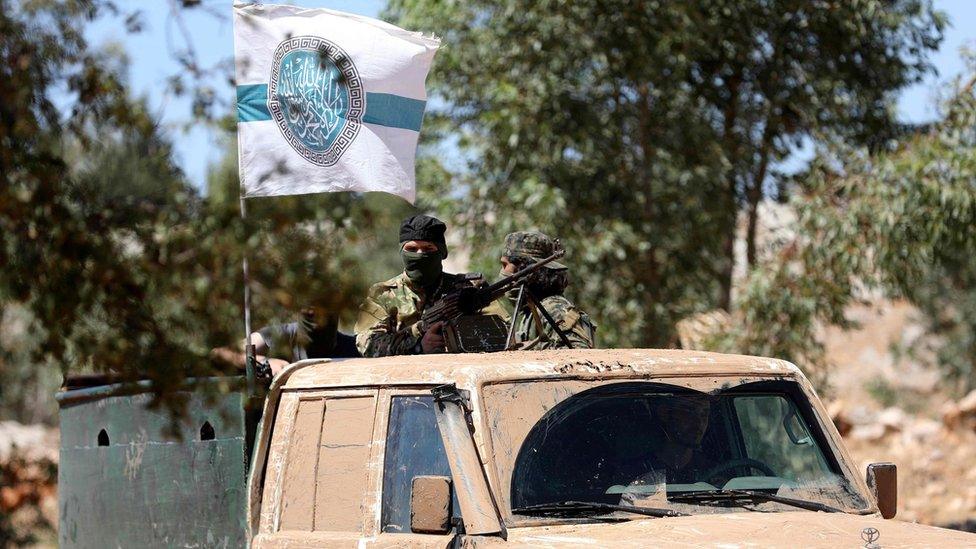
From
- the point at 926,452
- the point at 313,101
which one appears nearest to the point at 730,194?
the point at 313,101

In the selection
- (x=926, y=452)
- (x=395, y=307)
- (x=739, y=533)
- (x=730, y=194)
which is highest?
(x=730, y=194)

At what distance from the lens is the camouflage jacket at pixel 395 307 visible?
283 inches

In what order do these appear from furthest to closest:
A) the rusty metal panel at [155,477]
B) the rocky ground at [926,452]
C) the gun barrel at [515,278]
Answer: the rocky ground at [926,452] < the gun barrel at [515,278] < the rusty metal panel at [155,477]

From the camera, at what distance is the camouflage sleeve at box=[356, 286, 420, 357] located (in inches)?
271

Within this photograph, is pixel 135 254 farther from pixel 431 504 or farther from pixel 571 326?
pixel 571 326

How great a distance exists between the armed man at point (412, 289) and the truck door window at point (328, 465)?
1.33 meters

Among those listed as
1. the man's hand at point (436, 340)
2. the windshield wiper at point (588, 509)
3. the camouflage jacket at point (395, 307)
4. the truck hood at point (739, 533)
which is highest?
the camouflage jacket at point (395, 307)

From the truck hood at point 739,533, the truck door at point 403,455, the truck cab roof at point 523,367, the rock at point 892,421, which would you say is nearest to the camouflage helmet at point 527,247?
the truck cab roof at point 523,367

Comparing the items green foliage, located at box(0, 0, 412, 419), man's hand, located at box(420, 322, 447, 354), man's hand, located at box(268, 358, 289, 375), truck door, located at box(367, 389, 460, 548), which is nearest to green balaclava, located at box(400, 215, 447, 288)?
man's hand, located at box(420, 322, 447, 354)

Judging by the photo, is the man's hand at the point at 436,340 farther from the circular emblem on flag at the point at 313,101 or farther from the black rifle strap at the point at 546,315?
the circular emblem on flag at the point at 313,101

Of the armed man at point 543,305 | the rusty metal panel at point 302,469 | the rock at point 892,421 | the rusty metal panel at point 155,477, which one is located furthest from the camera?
the rock at point 892,421

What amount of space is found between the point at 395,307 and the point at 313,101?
129cm

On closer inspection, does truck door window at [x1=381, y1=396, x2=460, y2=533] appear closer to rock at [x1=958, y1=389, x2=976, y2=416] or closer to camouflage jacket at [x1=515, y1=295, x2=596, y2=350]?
camouflage jacket at [x1=515, y1=295, x2=596, y2=350]

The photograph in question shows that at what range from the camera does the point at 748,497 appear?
525 cm
